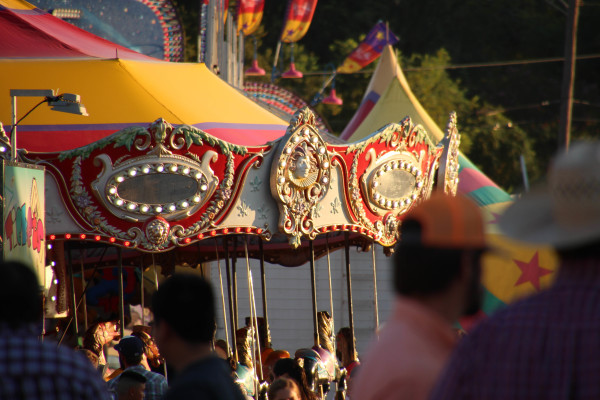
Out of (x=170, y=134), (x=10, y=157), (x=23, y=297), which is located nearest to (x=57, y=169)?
(x=10, y=157)

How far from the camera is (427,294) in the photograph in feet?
7.34

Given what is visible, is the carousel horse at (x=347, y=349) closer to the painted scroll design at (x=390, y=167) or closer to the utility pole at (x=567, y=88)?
the painted scroll design at (x=390, y=167)

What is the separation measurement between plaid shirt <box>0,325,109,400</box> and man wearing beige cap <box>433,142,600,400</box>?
1.02m

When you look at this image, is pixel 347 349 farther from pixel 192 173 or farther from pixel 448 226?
pixel 448 226

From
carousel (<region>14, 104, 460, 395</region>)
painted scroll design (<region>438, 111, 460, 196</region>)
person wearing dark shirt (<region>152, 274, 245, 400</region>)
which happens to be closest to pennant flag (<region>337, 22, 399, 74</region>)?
painted scroll design (<region>438, 111, 460, 196</region>)

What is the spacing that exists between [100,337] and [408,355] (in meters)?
7.25

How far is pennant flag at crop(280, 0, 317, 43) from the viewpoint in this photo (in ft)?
65.1

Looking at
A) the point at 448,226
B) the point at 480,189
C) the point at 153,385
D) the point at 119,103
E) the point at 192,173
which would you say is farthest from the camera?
the point at 480,189

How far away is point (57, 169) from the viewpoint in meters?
7.78

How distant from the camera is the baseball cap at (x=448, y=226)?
2.21m

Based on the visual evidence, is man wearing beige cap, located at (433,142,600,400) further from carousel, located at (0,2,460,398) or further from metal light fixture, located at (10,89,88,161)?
metal light fixture, located at (10,89,88,161)

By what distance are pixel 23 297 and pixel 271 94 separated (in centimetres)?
1661

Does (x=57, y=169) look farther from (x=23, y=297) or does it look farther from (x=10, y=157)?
(x=23, y=297)

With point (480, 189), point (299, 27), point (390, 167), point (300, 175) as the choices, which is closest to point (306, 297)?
point (480, 189)
